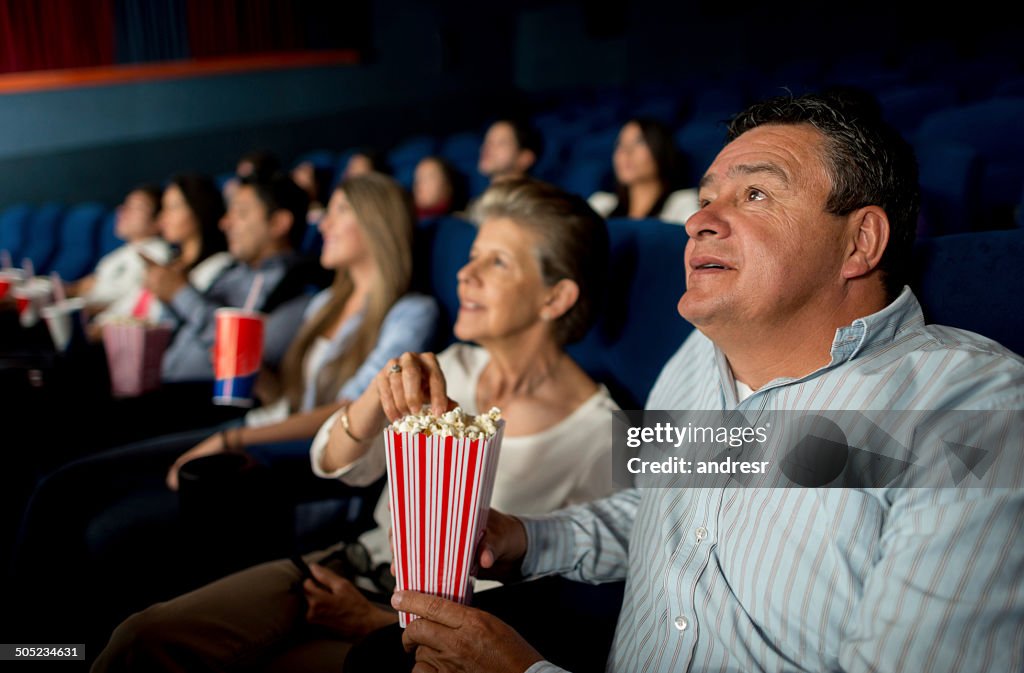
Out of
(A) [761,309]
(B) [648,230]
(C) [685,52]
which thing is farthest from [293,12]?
(A) [761,309]

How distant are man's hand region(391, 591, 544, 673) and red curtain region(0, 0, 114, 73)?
21.9 feet

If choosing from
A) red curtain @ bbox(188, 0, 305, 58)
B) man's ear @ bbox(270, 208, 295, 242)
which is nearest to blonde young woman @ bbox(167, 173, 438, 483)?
man's ear @ bbox(270, 208, 295, 242)

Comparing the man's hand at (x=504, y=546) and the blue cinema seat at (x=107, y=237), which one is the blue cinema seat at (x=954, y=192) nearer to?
the man's hand at (x=504, y=546)

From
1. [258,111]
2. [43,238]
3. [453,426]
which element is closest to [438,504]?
[453,426]

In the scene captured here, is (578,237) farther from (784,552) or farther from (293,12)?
(293,12)

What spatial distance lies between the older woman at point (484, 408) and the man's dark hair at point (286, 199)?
1080mm

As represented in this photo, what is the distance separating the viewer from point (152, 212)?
353cm

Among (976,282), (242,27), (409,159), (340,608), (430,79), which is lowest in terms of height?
(340,608)

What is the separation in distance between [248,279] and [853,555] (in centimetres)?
198

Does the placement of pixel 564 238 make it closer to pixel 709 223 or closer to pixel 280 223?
pixel 709 223

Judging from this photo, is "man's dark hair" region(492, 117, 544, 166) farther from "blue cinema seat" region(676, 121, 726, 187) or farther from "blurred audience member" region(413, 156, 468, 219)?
"blue cinema seat" region(676, 121, 726, 187)

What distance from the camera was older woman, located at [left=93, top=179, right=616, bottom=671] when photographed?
102 centimetres

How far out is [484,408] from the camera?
136cm

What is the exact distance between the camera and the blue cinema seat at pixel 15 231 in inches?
203
